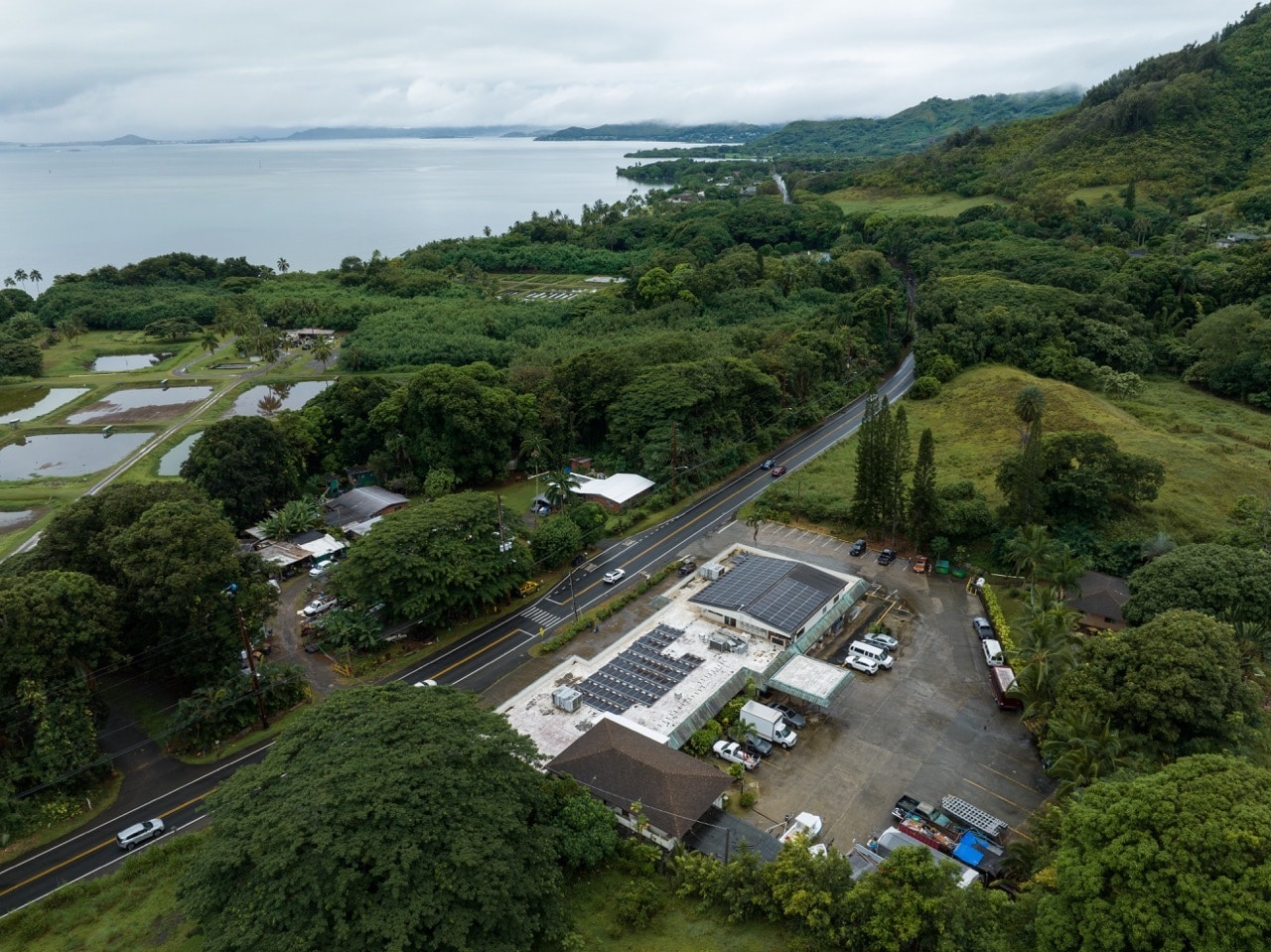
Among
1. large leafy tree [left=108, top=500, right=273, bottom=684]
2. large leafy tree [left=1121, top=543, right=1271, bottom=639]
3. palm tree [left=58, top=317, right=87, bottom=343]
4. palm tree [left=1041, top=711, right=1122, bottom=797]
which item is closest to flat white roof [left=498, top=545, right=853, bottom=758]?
palm tree [left=1041, top=711, right=1122, bottom=797]

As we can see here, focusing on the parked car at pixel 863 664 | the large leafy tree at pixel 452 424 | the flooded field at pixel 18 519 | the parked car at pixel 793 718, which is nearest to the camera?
the parked car at pixel 793 718

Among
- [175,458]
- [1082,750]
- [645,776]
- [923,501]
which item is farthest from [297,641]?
[923,501]

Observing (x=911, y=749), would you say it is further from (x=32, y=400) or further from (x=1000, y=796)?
(x=32, y=400)

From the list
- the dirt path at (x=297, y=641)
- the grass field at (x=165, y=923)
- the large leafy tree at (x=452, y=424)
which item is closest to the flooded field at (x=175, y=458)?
the large leafy tree at (x=452, y=424)

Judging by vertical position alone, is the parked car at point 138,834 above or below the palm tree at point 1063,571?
below

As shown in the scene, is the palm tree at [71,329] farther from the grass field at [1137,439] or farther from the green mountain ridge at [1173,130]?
the green mountain ridge at [1173,130]

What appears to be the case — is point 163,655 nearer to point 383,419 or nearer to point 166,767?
point 166,767

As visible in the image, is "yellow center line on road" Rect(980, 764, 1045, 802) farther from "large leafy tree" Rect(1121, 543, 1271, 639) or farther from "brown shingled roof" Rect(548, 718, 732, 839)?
"brown shingled roof" Rect(548, 718, 732, 839)
